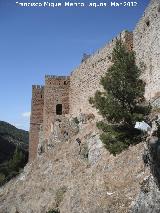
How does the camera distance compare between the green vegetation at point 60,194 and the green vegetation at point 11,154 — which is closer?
the green vegetation at point 60,194

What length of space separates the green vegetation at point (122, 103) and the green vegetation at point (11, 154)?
3285 cm

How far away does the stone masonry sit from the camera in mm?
25984

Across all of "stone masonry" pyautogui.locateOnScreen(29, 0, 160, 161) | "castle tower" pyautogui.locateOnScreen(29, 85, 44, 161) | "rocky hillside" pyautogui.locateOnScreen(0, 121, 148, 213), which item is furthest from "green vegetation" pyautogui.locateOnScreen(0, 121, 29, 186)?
"rocky hillside" pyautogui.locateOnScreen(0, 121, 148, 213)

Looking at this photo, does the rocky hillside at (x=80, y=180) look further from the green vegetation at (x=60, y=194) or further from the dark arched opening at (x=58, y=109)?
the dark arched opening at (x=58, y=109)

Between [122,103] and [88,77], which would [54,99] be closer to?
[88,77]

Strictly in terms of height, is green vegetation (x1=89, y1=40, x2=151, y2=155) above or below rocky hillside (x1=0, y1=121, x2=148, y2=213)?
above

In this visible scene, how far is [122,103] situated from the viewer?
23.3 meters

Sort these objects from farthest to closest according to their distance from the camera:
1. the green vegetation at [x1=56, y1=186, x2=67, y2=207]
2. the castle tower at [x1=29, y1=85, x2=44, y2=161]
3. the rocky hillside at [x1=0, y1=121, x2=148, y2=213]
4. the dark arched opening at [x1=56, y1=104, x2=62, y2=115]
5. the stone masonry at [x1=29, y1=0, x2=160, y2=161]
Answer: the castle tower at [x1=29, y1=85, x2=44, y2=161]
the dark arched opening at [x1=56, y1=104, x2=62, y2=115]
the green vegetation at [x1=56, y1=186, x2=67, y2=207]
the stone masonry at [x1=29, y1=0, x2=160, y2=161]
the rocky hillside at [x1=0, y1=121, x2=148, y2=213]

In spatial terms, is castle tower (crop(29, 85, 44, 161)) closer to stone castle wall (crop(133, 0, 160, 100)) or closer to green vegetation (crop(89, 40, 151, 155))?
stone castle wall (crop(133, 0, 160, 100))

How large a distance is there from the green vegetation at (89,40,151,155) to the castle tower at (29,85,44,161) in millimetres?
24808

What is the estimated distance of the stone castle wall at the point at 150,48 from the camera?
2545cm

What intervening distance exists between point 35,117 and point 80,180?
22.4 meters

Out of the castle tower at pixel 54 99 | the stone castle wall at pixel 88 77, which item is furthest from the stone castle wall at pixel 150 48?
the castle tower at pixel 54 99

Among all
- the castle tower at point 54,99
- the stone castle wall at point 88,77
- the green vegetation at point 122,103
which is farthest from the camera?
the castle tower at point 54,99
